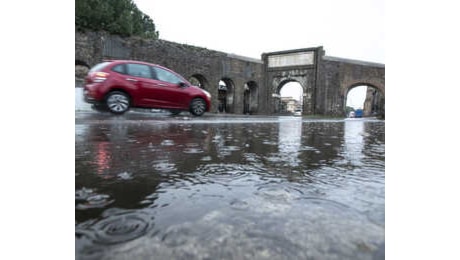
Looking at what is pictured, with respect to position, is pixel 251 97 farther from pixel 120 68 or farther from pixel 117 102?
pixel 117 102

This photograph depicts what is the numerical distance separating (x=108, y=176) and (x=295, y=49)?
71.7ft

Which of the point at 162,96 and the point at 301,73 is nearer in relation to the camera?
the point at 162,96

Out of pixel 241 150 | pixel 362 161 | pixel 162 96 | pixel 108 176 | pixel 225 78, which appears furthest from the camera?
pixel 225 78

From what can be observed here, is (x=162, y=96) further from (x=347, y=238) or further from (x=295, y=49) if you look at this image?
(x=295, y=49)

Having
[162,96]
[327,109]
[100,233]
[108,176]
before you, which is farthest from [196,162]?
[327,109]

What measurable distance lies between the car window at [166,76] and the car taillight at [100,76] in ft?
3.72

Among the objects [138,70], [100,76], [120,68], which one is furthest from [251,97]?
[100,76]

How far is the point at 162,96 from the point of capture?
6.33 meters

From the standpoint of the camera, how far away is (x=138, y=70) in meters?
5.99

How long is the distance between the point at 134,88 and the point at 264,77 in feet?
56.1

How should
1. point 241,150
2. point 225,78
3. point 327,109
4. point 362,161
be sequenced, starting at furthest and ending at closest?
point 327,109, point 225,78, point 241,150, point 362,161

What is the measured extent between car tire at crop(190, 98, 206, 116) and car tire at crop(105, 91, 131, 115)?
1.74m

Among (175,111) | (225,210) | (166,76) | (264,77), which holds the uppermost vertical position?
(264,77)
